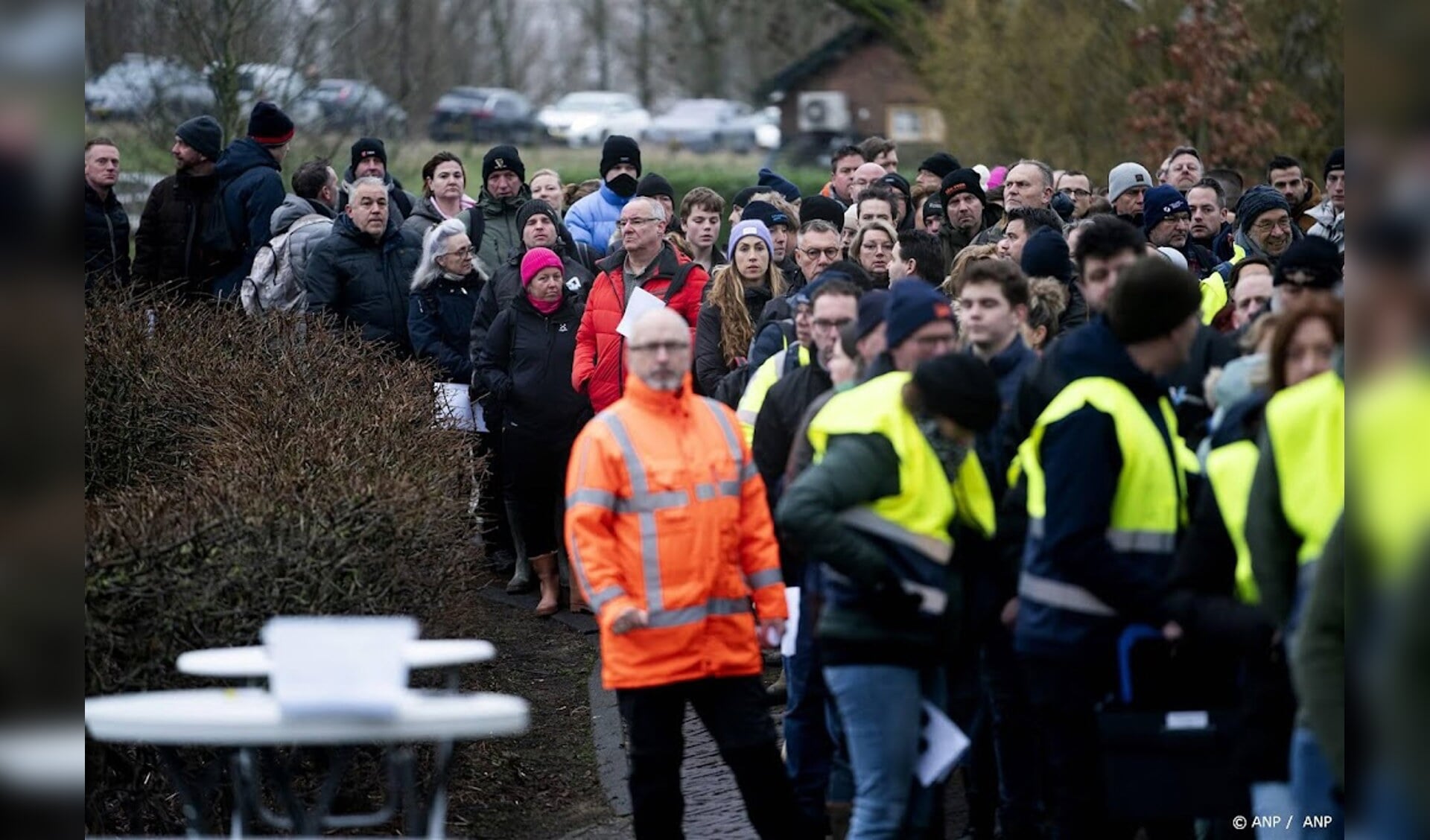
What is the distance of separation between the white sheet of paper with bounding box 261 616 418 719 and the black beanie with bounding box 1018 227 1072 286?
4.13m

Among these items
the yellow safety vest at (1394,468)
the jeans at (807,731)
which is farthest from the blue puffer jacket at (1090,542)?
the yellow safety vest at (1394,468)

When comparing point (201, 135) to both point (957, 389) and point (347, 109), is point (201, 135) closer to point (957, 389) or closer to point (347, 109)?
point (957, 389)

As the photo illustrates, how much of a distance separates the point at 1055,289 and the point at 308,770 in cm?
358

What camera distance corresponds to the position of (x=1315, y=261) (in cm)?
668

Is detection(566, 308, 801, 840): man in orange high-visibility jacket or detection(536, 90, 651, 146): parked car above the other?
detection(536, 90, 651, 146): parked car

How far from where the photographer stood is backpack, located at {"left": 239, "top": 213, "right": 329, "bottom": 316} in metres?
13.4

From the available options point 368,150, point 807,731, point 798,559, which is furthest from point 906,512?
point 368,150

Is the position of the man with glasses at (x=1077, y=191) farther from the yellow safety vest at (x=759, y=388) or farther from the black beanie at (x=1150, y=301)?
the black beanie at (x=1150, y=301)

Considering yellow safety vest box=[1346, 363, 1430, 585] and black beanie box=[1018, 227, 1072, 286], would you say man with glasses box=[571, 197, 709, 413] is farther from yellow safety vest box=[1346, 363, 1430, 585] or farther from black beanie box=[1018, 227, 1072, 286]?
yellow safety vest box=[1346, 363, 1430, 585]

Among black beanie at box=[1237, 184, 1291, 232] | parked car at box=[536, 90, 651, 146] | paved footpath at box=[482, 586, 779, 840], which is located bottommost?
paved footpath at box=[482, 586, 779, 840]

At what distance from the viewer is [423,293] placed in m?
12.2

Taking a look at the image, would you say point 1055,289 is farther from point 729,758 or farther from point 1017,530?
point 729,758

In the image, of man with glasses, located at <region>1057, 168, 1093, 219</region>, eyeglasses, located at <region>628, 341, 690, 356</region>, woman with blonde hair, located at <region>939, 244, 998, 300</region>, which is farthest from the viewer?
man with glasses, located at <region>1057, 168, 1093, 219</region>

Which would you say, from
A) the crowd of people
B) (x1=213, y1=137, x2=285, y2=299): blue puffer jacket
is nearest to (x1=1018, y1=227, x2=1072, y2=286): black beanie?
the crowd of people
